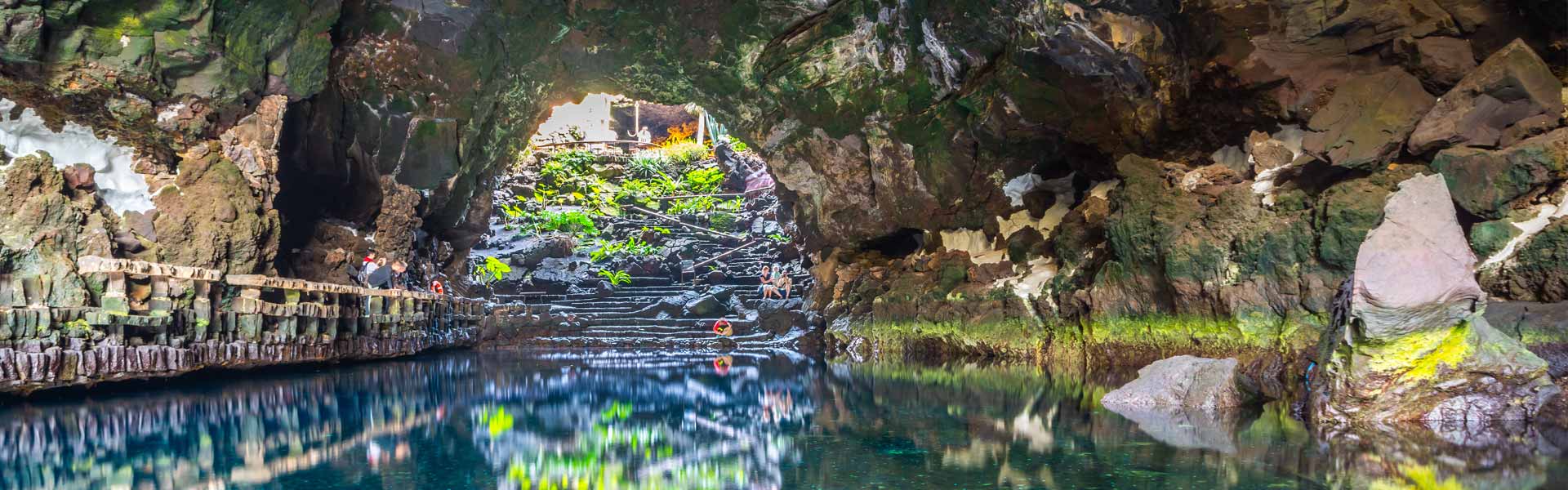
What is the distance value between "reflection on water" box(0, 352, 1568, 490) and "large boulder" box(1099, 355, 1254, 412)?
31 centimetres

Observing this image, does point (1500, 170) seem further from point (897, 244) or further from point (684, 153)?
point (684, 153)

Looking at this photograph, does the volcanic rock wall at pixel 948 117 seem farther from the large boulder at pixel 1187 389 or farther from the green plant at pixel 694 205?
the green plant at pixel 694 205

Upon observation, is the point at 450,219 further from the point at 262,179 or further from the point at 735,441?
the point at 735,441

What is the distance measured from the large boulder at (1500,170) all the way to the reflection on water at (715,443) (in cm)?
362

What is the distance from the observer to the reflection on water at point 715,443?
4285 mm

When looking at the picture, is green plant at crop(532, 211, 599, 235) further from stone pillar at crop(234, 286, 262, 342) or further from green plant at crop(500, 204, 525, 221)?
stone pillar at crop(234, 286, 262, 342)

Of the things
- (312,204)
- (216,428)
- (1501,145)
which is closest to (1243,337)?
(1501,145)

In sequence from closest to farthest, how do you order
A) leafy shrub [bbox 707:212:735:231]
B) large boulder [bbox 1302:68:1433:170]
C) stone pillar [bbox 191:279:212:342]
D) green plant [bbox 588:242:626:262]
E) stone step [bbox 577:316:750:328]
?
large boulder [bbox 1302:68:1433:170] → stone pillar [bbox 191:279:212:342] → stone step [bbox 577:316:750:328] → green plant [bbox 588:242:626:262] → leafy shrub [bbox 707:212:735:231]

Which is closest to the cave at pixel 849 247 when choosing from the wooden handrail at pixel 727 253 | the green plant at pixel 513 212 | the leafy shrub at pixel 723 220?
the wooden handrail at pixel 727 253

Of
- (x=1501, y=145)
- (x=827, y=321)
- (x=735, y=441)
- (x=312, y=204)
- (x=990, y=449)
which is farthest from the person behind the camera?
(x=827, y=321)

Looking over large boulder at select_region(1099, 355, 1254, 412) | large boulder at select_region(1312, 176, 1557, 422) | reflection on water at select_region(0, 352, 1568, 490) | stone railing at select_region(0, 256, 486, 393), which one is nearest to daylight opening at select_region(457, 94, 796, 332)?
stone railing at select_region(0, 256, 486, 393)

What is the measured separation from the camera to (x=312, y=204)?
606 inches

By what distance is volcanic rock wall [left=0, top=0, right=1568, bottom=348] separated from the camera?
8766 mm

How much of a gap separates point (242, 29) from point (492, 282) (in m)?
14.3
